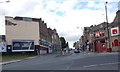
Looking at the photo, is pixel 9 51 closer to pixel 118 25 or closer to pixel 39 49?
pixel 39 49

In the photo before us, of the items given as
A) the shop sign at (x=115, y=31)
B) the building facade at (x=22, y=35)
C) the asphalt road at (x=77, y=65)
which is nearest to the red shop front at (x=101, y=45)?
the shop sign at (x=115, y=31)

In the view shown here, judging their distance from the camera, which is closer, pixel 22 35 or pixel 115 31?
pixel 115 31

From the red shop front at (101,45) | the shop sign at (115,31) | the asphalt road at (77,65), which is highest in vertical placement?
the shop sign at (115,31)

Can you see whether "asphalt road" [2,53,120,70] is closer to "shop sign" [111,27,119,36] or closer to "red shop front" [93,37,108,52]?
"shop sign" [111,27,119,36]

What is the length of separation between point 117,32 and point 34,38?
124ft

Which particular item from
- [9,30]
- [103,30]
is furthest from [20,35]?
[103,30]

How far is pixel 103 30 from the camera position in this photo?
95750 mm

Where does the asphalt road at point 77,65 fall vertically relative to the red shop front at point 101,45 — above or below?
below

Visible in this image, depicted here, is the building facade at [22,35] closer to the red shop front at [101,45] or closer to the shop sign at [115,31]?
the red shop front at [101,45]

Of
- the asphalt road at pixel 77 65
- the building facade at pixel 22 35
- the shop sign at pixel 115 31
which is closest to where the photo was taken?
the asphalt road at pixel 77 65

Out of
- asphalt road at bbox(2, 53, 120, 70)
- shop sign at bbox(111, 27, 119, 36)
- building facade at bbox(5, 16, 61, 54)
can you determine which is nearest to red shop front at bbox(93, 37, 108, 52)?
shop sign at bbox(111, 27, 119, 36)

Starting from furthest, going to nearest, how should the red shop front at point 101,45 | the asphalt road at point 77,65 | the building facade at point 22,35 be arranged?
the building facade at point 22,35 → the red shop front at point 101,45 → the asphalt road at point 77,65

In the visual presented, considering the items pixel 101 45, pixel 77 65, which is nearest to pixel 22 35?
pixel 101 45

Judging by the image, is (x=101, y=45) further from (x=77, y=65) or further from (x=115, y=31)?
(x=77, y=65)
